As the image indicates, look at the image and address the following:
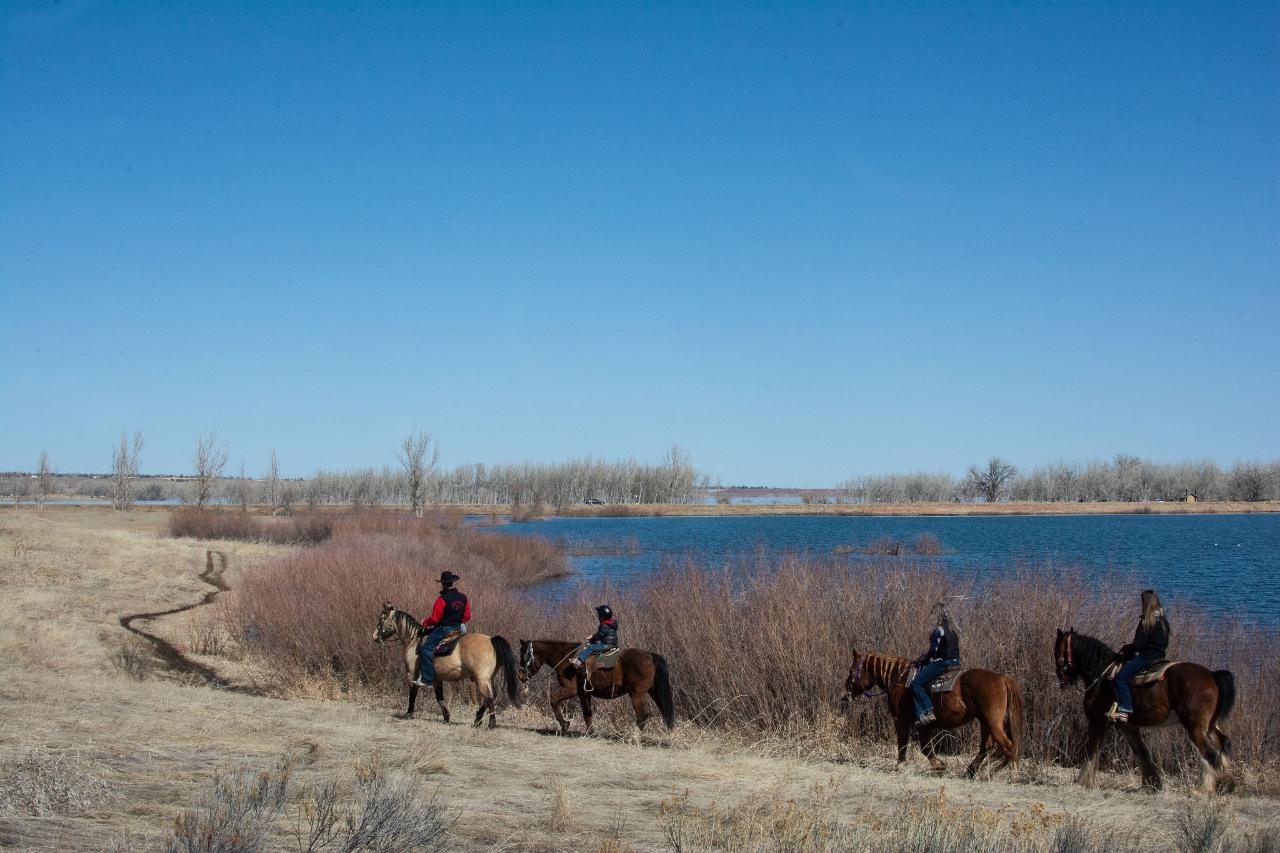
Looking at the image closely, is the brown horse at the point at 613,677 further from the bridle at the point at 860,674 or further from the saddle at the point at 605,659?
the bridle at the point at 860,674

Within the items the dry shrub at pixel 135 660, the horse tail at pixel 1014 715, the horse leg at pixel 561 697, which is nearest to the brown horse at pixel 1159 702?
the horse tail at pixel 1014 715

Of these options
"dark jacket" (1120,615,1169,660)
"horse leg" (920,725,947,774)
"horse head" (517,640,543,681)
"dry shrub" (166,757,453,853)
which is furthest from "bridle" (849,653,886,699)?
"dry shrub" (166,757,453,853)

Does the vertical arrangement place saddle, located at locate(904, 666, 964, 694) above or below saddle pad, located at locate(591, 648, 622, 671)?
above

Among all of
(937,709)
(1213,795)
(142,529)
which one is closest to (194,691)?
(937,709)

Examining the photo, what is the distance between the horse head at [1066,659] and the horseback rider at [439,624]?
783 centimetres

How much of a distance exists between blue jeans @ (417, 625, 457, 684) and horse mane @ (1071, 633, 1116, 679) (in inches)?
323

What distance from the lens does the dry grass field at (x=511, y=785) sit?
693cm

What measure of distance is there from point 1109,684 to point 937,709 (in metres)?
1.80

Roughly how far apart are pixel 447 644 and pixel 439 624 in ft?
1.01

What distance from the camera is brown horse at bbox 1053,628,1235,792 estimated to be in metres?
9.66

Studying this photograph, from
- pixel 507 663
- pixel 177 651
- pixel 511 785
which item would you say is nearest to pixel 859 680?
pixel 511 785

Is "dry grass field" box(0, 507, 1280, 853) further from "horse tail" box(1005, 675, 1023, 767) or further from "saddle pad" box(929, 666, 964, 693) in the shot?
"saddle pad" box(929, 666, 964, 693)

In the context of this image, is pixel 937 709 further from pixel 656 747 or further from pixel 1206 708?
pixel 656 747

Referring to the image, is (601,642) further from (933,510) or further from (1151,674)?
(933,510)
